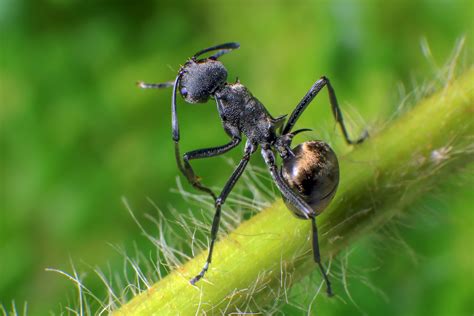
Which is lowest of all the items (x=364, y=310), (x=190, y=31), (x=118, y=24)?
(x=364, y=310)

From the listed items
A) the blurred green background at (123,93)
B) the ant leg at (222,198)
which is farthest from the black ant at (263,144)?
the blurred green background at (123,93)

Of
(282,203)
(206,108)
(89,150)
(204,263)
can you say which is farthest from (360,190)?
(89,150)

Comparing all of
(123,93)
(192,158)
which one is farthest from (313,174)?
(123,93)

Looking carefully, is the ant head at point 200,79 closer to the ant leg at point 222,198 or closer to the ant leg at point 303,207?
the ant leg at point 222,198

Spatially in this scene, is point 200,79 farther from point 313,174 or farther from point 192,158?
point 313,174

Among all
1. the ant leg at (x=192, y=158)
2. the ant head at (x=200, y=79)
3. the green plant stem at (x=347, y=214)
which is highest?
Answer: the ant head at (x=200, y=79)

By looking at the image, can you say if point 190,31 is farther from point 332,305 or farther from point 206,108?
point 332,305
